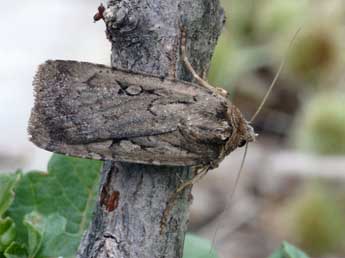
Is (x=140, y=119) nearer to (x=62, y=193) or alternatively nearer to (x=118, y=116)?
(x=118, y=116)

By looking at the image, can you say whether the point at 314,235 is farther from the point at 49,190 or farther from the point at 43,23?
the point at 49,190

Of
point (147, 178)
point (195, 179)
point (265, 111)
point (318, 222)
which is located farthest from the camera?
point (265, 111)

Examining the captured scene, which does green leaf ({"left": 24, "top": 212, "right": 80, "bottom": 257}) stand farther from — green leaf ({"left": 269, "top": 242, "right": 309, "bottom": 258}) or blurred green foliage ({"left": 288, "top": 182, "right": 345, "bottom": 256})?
blurred green foliage ({"left": 288, "top": 182, "right": 345, "bottom": 256})

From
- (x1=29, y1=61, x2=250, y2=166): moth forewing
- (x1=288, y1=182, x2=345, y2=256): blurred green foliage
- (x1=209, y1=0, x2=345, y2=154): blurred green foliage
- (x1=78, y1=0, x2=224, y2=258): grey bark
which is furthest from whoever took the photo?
(x1=209, y1=0, x2=345, y2=154): blurred green foliage

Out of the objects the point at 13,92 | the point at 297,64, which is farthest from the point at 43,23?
the point at 297,64

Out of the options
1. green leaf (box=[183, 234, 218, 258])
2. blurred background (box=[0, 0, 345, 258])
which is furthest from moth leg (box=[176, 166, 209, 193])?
blurred background (box=[0, 0, 345, 258])

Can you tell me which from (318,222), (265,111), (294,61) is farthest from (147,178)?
(265,111)

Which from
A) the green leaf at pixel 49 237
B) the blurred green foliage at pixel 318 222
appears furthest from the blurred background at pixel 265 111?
the green leaf at pixel 49 237
